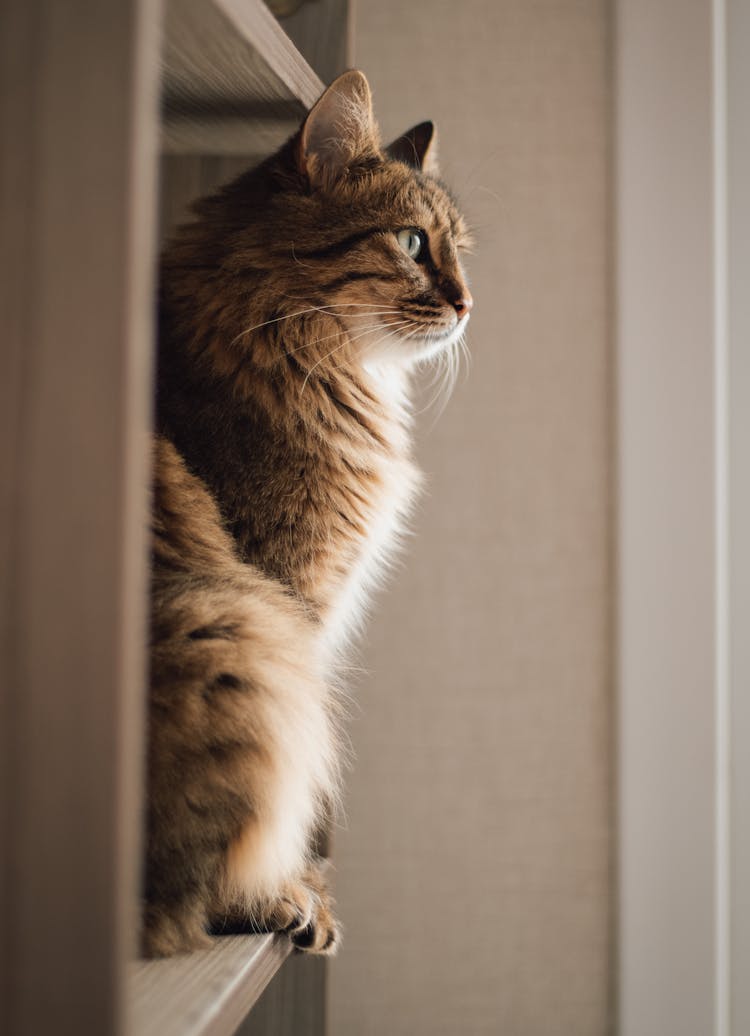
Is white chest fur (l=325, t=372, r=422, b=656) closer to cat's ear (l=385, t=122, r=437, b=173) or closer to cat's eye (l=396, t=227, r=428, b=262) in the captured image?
cat's eye (l=396, t=227, r=428, b=262)

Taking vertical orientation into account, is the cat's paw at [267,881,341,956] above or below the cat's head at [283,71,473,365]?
below

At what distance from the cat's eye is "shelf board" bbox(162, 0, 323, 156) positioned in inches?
5.9

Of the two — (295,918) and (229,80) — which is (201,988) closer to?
(295,918)

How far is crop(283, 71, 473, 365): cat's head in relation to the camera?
0.76 m

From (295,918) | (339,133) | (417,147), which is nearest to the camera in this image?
(295,918)

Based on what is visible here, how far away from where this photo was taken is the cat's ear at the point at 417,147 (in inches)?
36.7

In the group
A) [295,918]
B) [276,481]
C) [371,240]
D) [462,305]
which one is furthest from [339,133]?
[295,918]

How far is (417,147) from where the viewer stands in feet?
3.06

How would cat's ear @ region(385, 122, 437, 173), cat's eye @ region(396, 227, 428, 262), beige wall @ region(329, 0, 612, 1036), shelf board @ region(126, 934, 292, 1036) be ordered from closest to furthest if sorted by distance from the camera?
shelf board @ region(126, 934, 292, 1036), cat's eye @ region(396, 227, 428, 262), cat's ear @ region(385, 122, 437, 173), beige wall @ region(329, 0, 612, 1036)

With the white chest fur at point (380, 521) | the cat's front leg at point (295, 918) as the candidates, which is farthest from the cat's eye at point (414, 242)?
the cat's front leg at point (295, 918)

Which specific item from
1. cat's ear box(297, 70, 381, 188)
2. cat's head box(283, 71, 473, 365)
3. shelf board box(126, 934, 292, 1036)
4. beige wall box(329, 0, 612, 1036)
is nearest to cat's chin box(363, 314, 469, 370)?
cat's head box(283, 71, 473, 365)

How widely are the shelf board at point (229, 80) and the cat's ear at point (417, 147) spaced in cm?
15

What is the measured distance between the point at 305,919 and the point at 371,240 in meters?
0.61

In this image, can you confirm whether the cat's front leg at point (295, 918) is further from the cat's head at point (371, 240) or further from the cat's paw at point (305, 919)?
the cat's head at point (371, 240)
